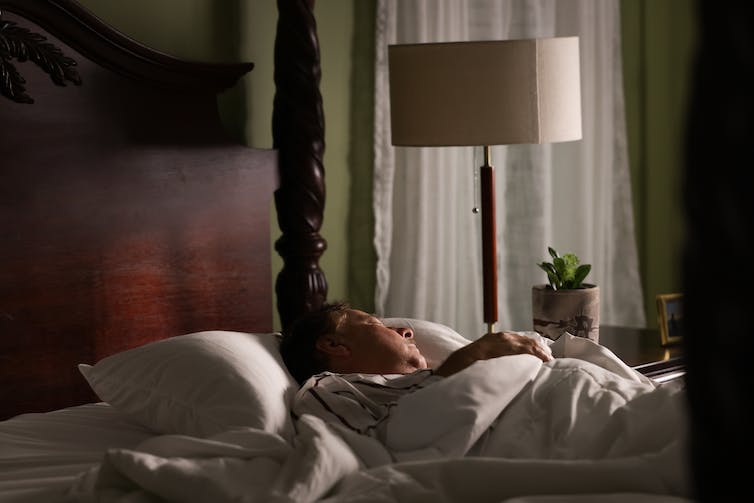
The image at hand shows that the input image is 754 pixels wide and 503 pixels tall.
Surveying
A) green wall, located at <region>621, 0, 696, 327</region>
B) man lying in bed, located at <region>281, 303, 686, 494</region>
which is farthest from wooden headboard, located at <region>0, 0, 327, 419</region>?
green wall, located at <region>621, 0, 696, 327</region>

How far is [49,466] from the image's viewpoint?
5.82ft

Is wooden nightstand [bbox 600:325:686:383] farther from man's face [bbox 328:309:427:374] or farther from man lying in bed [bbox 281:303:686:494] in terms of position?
man's face [bbox 328:309:427:374]

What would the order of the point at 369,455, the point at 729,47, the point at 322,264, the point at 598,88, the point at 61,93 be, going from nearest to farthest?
1. the point at 729,47
2. the point at 369,455
3. the point at 61,93
4. the point at 322,264
5. the point at 598,88

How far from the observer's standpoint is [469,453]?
1.74 meters

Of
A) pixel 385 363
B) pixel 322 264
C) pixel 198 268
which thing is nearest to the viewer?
pixel 385 363

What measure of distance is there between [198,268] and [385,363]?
2.03 ft

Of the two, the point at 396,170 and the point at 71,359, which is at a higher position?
the point at 396,170

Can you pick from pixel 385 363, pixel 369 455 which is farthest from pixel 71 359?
pixel 369 455

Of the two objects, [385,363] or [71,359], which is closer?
[385,363]

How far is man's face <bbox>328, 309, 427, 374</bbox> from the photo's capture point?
210cm

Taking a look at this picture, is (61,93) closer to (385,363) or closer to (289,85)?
(289,85)

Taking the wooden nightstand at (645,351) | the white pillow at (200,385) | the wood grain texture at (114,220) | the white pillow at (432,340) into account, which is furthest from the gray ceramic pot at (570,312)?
the white pillow at (200,385)

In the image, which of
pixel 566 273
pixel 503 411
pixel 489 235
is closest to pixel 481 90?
pixel 489 235

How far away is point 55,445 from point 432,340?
0.81 metres
